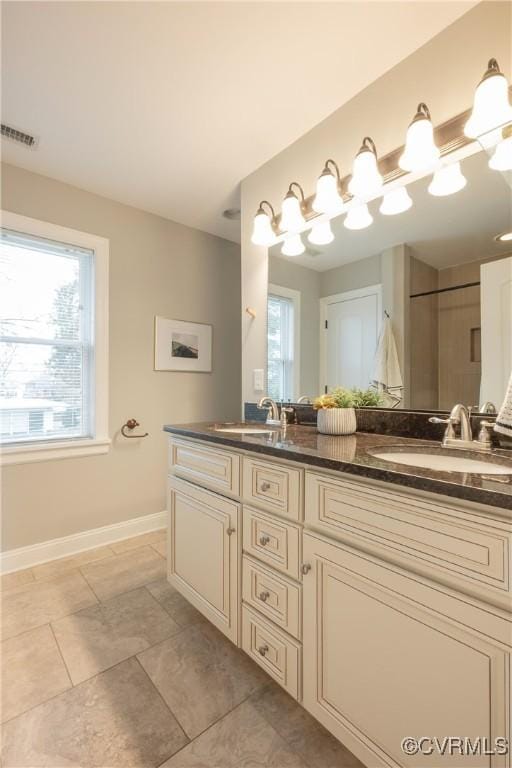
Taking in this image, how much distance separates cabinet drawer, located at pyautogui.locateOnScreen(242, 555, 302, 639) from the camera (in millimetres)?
1068

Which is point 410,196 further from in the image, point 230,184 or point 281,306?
point 230,184

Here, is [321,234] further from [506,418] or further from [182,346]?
[182,346]

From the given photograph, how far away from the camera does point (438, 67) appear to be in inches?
53.7

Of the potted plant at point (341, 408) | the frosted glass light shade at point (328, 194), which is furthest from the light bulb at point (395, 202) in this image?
the potted plant at point (341, 408)

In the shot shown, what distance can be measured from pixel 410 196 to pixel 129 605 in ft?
7.82

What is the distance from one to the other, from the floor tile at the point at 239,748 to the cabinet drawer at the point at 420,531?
705mm

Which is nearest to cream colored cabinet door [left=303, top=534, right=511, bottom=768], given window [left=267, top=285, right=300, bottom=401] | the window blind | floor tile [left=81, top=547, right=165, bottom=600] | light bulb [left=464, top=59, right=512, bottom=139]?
window [left=267, top=285, right=300, bottom=401]

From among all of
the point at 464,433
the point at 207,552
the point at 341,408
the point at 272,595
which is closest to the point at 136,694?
the point at 207,552

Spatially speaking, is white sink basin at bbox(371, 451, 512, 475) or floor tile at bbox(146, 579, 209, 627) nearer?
white sink basin at bbox(371, 451, 512, 475)

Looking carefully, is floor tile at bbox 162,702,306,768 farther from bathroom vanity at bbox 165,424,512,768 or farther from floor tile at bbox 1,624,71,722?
floor tile at bbox 1,624,71,722

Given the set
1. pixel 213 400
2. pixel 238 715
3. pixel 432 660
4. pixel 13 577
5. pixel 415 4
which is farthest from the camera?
pixel 213 400

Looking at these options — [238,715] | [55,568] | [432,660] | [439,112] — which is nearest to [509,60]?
[439,112]

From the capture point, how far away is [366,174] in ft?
5.01

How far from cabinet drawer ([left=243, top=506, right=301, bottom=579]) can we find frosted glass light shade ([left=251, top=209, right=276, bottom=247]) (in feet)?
5.14
